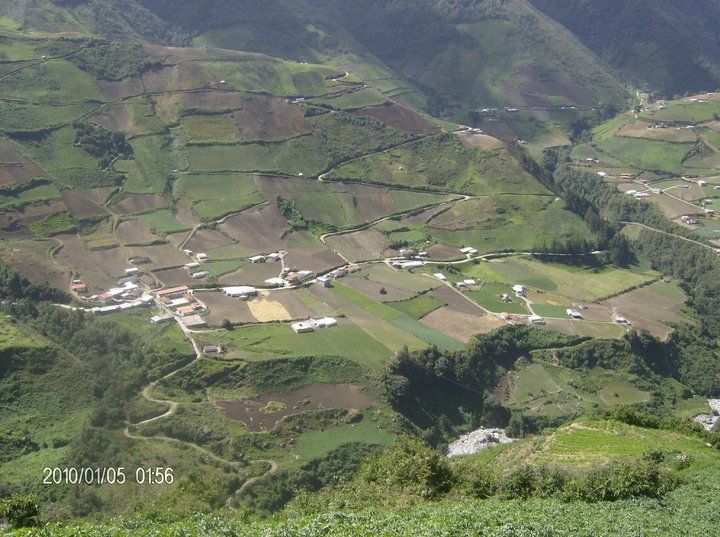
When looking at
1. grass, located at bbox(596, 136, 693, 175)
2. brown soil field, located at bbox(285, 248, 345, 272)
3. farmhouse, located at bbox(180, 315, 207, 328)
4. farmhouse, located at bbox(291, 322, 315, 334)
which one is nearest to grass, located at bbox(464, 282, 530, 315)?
brown soil field, located at bbox(285, 248, 345, 272)

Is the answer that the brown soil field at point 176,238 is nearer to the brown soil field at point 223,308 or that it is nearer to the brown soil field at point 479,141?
the brown soil field at point 223,308

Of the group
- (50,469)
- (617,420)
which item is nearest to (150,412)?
(50,469)

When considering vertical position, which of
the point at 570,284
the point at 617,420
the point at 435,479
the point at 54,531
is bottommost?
the point at 570,284

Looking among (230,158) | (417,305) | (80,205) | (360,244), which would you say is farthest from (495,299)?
(80,205)

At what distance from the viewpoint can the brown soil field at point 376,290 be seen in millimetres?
83938

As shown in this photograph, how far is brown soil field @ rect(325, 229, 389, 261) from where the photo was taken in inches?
3849

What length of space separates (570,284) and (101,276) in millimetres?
60127

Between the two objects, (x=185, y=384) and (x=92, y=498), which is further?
(x=185, y=384)

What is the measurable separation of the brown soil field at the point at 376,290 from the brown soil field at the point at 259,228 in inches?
556

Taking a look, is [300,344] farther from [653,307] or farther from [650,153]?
[650,153]

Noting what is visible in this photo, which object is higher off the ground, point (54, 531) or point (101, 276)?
point (54, 531)

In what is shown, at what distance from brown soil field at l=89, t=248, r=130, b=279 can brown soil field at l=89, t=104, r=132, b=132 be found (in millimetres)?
34395

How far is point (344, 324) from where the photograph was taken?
248 ft

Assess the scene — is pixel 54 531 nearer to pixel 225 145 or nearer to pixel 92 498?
pixel 92 498
